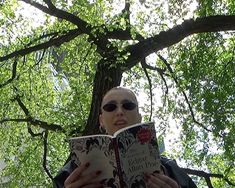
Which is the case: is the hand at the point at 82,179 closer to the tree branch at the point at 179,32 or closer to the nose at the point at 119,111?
the nose at the point at 119,111

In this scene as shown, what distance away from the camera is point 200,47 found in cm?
838

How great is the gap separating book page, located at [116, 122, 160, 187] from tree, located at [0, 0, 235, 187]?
334 cm

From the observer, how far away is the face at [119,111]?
2.80 meters

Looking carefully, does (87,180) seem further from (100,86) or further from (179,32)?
(179,32)

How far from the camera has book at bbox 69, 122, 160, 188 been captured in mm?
2344

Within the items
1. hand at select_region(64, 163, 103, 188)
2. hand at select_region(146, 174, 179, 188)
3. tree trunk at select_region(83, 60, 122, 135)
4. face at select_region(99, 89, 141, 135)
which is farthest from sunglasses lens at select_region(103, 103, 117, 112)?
tree trunk at select_region(83, 60, 122, 135)

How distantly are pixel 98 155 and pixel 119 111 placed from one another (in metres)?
0.48

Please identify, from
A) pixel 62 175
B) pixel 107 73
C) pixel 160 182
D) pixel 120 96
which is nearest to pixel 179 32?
pixel 107 73

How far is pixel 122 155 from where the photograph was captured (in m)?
2.37

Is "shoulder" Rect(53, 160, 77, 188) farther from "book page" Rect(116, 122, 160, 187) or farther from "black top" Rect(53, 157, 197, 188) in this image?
"book page" Rect(116, 122, 160, 187)

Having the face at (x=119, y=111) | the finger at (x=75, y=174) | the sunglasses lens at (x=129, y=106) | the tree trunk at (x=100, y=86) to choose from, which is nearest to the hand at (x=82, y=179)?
the finger at (x=75, y=174)

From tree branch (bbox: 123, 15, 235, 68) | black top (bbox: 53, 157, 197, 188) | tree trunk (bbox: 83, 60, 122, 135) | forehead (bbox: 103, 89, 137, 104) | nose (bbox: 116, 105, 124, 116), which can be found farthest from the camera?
tree branch (bbox: 123, 15, 235, 68)

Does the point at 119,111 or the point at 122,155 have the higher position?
the point at 119,111

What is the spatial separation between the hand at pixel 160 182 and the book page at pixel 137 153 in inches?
1.9
